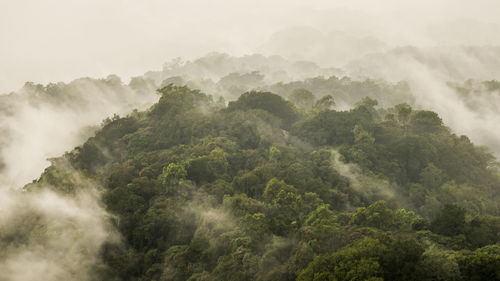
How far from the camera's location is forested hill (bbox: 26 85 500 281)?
1480 centimetres

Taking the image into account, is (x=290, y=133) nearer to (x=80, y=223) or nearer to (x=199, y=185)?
(x=199, y=185)

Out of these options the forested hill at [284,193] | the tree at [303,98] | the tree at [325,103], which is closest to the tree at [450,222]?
the forested hill at [284,193]

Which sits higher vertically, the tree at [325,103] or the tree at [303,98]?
the tree at [303,98]

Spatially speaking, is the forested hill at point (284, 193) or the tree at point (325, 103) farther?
the tree at point (325, 103)

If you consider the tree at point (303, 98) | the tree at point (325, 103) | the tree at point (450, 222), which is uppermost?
the tree at point (303, 98)

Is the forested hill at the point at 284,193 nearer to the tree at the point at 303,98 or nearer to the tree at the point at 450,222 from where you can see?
the tree at the point at 450,222

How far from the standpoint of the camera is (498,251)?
1386 cm

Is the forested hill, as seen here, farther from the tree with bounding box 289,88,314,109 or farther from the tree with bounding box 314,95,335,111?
the tree with bounding box 289,88,314,109

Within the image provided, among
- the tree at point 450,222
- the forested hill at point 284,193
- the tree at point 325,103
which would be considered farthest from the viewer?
the tree at point 325,103

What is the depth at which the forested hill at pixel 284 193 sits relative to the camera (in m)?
14.8

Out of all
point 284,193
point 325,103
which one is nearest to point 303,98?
point 325,103

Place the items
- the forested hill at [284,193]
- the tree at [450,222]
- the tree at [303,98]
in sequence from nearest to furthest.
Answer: the forested hill at [284,193]
the tree at [450,222]
the tree at [303,98]

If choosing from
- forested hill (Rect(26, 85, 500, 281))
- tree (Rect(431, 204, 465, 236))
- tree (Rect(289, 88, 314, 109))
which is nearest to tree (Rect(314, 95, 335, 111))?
forested hill (Rect(26, 85, 500, 281))

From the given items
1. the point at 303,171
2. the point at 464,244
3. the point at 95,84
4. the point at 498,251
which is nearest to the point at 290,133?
the point at 303,171
